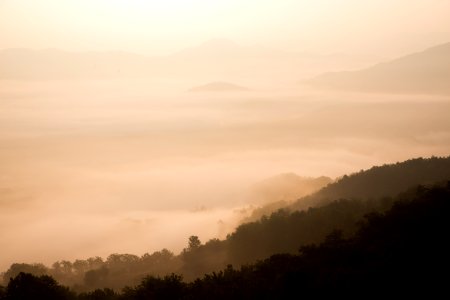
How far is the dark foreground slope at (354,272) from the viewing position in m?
26.4

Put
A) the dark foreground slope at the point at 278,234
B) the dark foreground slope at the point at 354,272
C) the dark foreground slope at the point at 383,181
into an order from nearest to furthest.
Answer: the dark foreground slope at the point at 354,272 < the dark foreground slope at the point at 278,234 < the dark foreground slope at the point at 383,181

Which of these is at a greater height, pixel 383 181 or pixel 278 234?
pixel 383 181

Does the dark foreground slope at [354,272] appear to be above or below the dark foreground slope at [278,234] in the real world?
below

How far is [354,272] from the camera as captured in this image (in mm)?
28406

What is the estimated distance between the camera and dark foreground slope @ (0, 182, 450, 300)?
86.6 feet

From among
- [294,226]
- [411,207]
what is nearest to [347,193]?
[294,226]

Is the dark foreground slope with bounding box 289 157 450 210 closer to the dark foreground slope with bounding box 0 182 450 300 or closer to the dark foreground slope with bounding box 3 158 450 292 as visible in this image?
the dark foreground slope with bounding box 3 158 450 292

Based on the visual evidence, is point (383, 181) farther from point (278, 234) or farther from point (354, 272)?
point (354, 272)

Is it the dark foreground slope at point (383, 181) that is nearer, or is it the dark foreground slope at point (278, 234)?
the dark foreground slope at point (278, 234)

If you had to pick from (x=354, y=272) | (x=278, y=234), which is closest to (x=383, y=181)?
(x=278, y=234)

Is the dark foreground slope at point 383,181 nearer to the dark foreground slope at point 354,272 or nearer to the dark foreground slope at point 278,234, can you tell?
the dark foreground slope at point 278,234

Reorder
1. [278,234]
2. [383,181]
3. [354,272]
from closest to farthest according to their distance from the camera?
[354,272] → [278,234] → [383,181]

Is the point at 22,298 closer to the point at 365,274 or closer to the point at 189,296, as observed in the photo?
the point at 189,296

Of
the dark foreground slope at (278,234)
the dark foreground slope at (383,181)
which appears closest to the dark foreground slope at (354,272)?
the dark foreground slope at (278,234)
